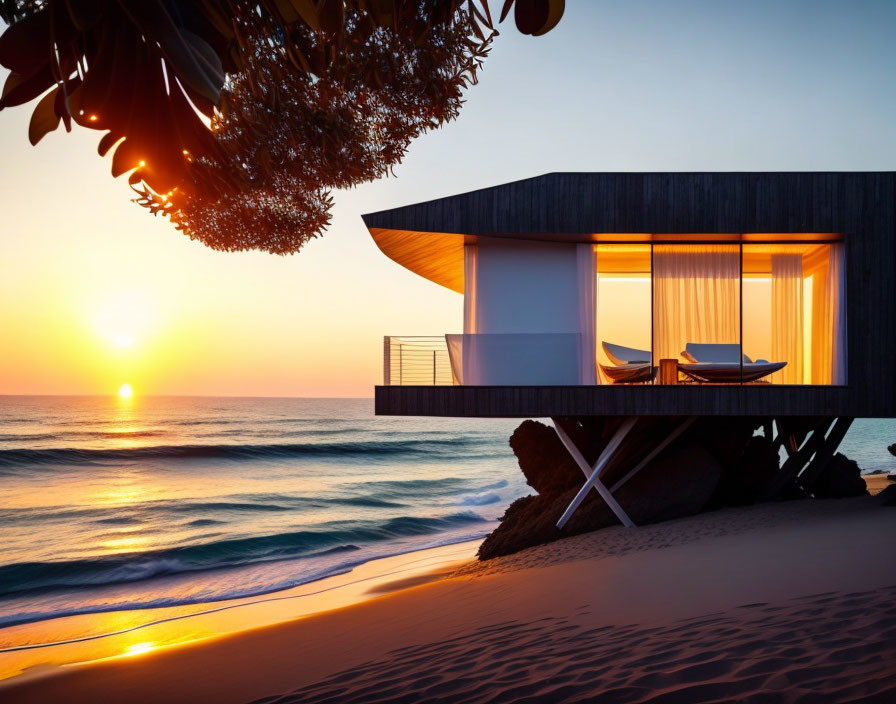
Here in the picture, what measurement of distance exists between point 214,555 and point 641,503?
9.76m

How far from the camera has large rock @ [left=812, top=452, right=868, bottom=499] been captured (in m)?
11.6

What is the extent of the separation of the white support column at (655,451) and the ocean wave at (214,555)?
714 centimetres

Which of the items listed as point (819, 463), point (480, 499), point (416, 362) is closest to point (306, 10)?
point (416, 362)

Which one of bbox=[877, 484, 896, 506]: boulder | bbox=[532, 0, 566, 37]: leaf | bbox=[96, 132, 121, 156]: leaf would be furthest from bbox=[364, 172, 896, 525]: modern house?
bbox=[532, 0, 566, 37]: leaf

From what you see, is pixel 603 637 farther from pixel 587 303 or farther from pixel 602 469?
pixel 587 303

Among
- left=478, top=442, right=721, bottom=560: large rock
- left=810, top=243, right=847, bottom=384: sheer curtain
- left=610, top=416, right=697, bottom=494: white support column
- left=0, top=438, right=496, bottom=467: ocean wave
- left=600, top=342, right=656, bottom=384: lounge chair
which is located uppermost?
left=810, top=243, right=847, bottom=384: sheer curtain

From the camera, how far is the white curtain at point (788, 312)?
10055mm

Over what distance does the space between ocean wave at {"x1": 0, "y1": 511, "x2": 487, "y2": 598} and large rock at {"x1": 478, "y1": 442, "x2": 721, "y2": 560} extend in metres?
5.99

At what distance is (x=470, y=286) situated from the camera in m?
10.0

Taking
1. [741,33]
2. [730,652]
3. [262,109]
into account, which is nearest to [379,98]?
[262,109]

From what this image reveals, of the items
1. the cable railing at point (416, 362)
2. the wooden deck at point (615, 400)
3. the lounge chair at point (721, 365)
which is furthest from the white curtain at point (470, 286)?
the lounge chair at point (721, 365)

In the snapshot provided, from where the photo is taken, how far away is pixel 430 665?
4.44 meters

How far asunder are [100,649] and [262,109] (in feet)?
22.2

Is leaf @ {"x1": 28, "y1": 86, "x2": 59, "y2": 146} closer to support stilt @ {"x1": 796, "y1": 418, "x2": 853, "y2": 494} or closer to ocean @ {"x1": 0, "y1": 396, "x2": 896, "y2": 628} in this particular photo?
ocean @ {"x1": 0, "y1": 396, "x2": 896, "y2": 628}
